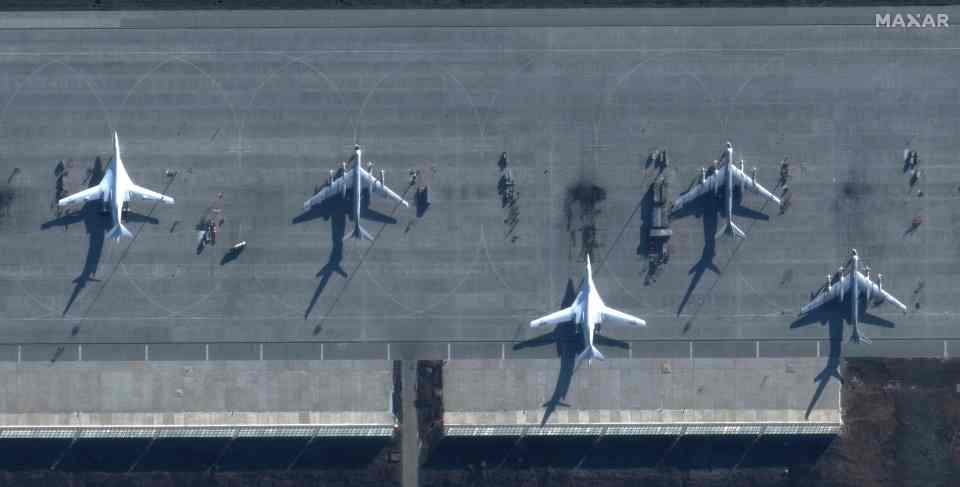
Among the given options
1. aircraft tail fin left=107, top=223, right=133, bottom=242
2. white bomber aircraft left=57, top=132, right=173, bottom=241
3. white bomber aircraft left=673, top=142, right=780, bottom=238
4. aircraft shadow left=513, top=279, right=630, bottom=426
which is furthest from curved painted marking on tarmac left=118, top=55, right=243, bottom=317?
white bomber aircraft left=673, top=142, right=780, bottom=238

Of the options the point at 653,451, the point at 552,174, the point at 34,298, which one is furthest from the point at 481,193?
the point at 34,298

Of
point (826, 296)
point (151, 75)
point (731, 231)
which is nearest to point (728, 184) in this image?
point (731, 231)

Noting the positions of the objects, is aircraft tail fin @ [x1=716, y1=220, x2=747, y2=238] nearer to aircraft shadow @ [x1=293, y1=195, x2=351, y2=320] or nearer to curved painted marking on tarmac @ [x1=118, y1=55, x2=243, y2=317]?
aircraft shadow @ [x1=293, y1=195, x2=351, y2=320]

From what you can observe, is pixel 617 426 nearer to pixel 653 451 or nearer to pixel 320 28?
pixel 653 451

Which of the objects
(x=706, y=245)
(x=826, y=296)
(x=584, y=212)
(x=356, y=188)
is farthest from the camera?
(x=706, y=245)

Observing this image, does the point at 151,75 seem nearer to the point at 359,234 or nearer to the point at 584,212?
the point at 359,234

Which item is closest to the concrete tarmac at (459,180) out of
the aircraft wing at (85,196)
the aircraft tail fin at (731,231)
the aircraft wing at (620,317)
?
the aircraft tail fin at (731,231)

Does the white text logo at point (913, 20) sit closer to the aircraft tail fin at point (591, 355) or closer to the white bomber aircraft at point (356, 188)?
the aircraft tail fin at point (591, 355)
